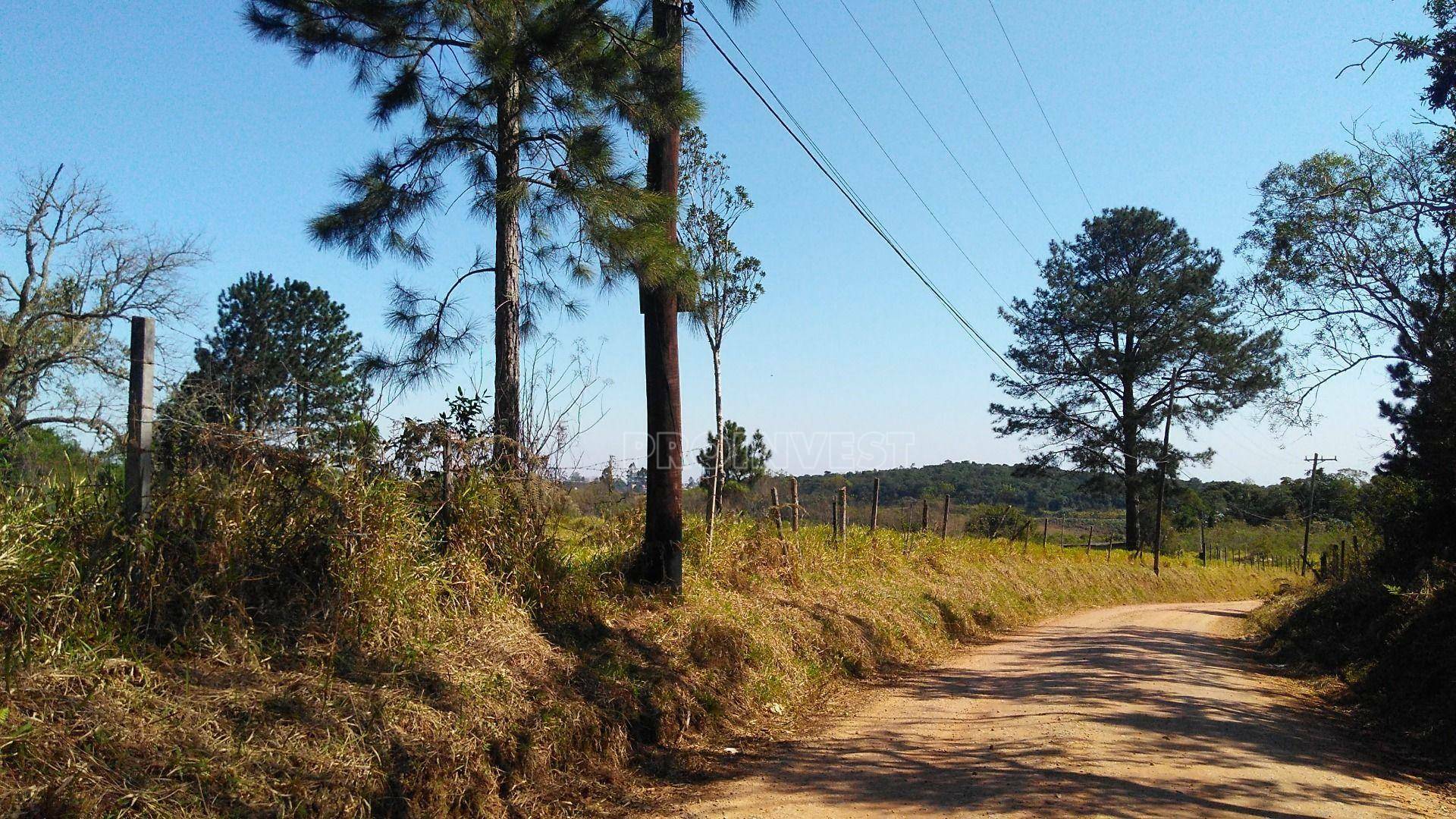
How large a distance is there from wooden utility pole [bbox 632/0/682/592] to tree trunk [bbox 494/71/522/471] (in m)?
1.37

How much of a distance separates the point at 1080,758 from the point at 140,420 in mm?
6645

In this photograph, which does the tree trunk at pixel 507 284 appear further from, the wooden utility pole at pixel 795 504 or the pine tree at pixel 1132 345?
the pine tree at pixel 1132 345

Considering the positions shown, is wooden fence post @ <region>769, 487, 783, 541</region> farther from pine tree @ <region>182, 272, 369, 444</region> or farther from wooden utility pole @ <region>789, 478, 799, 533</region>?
pine tree @ <region>182, 272, 369, 444</region>

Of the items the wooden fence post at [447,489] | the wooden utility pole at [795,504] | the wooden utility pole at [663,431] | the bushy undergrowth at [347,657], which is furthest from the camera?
the wooden utility pole at [795,504]

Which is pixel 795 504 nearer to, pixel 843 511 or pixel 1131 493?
pixel 843 511

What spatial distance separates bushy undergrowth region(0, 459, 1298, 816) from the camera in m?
4.27

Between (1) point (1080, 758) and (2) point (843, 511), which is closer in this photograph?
(1) point (1080, 758)

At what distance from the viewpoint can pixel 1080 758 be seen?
639cm

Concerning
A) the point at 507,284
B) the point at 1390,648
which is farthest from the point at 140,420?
the point at 1390,648

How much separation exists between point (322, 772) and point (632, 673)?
3096 mm

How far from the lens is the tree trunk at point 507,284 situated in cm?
854

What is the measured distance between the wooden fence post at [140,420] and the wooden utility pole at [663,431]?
470 centimetres

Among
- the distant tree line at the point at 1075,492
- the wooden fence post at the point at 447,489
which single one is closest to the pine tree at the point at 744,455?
the distant tree line at the point at 1075,492

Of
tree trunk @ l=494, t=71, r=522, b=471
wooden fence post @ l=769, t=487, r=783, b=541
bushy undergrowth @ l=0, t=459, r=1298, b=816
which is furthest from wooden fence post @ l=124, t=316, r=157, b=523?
wooden fence post @ l=769, t=487, r=783, b=541
